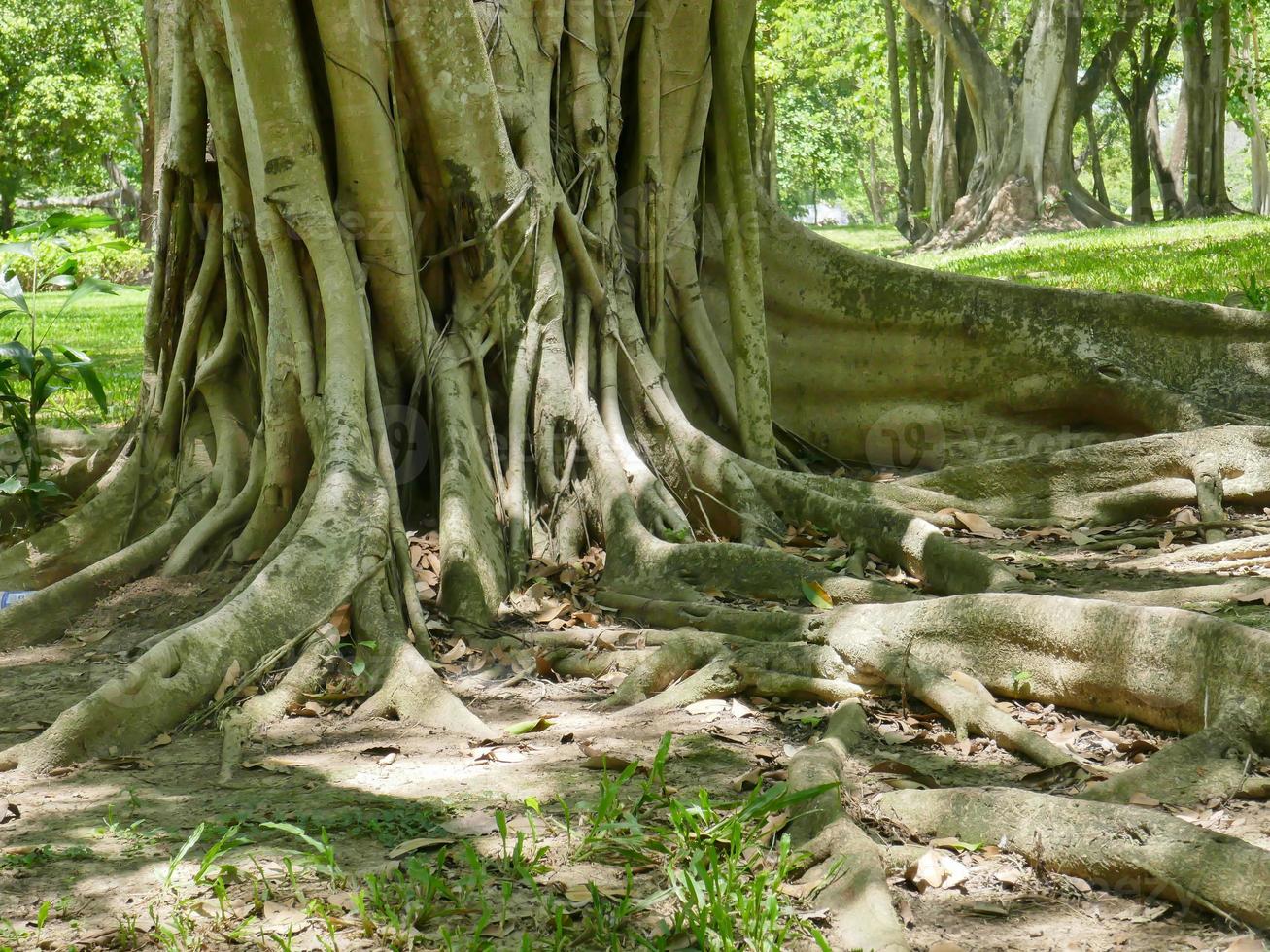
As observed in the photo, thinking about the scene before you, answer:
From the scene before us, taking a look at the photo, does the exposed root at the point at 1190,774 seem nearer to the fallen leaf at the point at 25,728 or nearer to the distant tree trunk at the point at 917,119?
the fallen leaf at the point at 25,728

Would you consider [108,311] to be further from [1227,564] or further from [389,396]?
[1227,564]

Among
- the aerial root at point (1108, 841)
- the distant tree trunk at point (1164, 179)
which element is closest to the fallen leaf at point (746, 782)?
the aerial root at point (1108, 841)

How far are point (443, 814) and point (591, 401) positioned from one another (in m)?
2.92

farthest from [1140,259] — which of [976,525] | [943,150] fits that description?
[943,150]

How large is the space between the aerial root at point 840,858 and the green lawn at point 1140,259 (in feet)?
22.9

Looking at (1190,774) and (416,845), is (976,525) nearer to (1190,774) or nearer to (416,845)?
(1190,774)

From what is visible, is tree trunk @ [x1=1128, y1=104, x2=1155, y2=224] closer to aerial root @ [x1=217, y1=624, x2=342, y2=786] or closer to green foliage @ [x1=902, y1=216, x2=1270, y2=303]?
green foliage @ [x1=902, y1=216, x2=1270, y2=303]

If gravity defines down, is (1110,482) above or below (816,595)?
above

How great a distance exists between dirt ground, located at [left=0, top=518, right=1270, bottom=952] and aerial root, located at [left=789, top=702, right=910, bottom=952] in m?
0.07

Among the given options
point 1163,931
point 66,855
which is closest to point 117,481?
point 66,855

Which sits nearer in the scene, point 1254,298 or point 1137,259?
point 1254,298

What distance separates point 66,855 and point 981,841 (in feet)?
6.77

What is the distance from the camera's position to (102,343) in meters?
13.4

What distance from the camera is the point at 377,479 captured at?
479 centimetres
